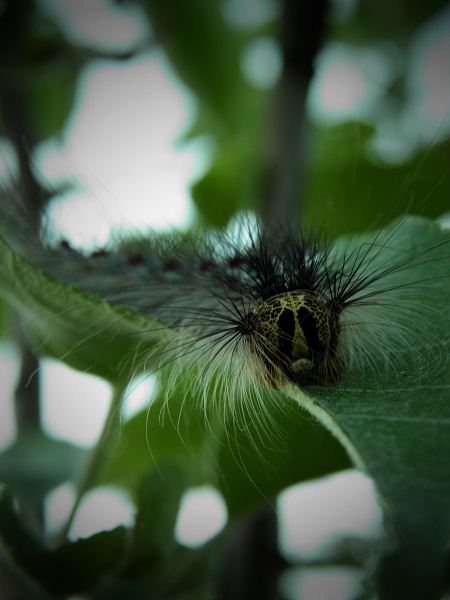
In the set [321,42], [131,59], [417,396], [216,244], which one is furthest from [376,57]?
[417,396]

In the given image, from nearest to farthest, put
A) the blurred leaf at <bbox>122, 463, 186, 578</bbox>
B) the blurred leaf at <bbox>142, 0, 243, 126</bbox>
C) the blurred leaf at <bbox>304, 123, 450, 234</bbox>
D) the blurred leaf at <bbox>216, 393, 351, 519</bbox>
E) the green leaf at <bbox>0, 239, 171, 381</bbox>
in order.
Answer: the green leaf at <bbox>0, 239, 171, 381</bbox>
the blurred leaf at <bbox>122, 463, 186, 578</bbox>
the blurred leaf at <bbox>216, 393, 351, 519</bbox>
the blurred leaf at <bbox>304, 123, 450, 234</bbox>
the blurred leaf at <bbox>142, 0, 243, 126</bbox>

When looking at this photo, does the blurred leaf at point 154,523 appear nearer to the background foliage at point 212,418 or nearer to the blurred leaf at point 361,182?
the background foliage at point 212,418

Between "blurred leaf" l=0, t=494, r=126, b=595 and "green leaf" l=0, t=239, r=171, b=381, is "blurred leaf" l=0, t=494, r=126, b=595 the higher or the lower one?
the lower one

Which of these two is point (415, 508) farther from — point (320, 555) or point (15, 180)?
point (15, 180)

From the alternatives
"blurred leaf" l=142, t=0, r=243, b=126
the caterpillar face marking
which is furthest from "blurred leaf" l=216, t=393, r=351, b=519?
"blurred leaf" l=142, t=0, r=243, b=126

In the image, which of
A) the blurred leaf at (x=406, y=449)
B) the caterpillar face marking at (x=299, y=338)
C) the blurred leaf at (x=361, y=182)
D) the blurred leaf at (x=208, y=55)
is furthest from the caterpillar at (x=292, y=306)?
the blurred leaf at (x=208, y=55)

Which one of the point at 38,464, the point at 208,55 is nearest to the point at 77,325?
the point at 38,464

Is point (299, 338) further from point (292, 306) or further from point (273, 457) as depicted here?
point (273, 457)

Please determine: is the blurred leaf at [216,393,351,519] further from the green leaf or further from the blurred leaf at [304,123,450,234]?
the blurred leaf at [304,123,450,234]
